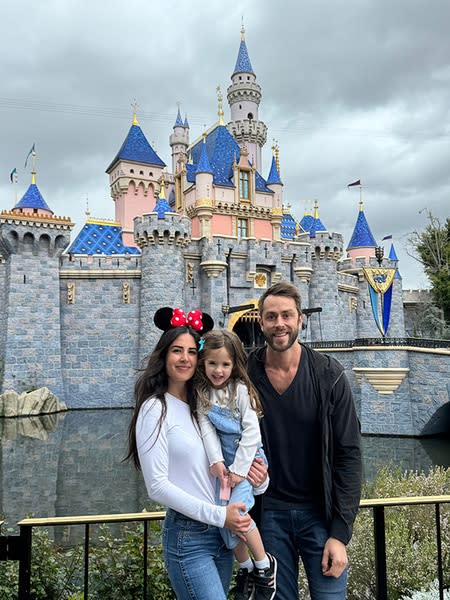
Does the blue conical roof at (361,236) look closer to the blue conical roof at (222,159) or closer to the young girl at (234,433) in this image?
the blue conical roof at (222,159)

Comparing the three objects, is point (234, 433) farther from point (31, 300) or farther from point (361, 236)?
point (361, 236)

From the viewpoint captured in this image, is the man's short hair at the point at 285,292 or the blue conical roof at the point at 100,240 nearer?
the man's short hair at the point at 285,292

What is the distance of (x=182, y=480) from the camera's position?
6.54 feet

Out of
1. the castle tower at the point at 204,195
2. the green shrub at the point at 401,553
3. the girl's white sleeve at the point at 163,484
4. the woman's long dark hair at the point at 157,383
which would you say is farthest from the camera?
the castle tower at the point at 204,195

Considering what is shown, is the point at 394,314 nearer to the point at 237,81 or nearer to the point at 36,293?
the point at 237,81

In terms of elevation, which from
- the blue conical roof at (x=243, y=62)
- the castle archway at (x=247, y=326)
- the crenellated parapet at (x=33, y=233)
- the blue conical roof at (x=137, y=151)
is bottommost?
the castle archway at (x=247, y=326)

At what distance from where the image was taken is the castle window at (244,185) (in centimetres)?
2217

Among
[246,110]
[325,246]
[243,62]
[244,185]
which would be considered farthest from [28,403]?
[243,62]

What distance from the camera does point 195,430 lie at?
2.07 m

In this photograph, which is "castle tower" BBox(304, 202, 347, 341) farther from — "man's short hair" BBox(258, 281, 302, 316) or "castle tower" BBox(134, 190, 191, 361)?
"man's short hair" BBox(258, 281, 302, 316)

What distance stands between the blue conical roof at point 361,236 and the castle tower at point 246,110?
19.1 feet

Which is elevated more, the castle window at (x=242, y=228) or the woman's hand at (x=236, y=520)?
the castle window at (x=242, y=228)

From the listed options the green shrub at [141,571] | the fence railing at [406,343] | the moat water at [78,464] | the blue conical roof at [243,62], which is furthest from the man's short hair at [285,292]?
the blue conical roof at [243,62]

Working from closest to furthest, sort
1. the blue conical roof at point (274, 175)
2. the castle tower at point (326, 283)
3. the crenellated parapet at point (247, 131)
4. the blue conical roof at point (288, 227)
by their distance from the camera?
the castle tower at point (326, 283), the blue conical roof at point (274, 175), the crenellated parapet at point (247, 131), the blue conical roof at point (288, 227)
